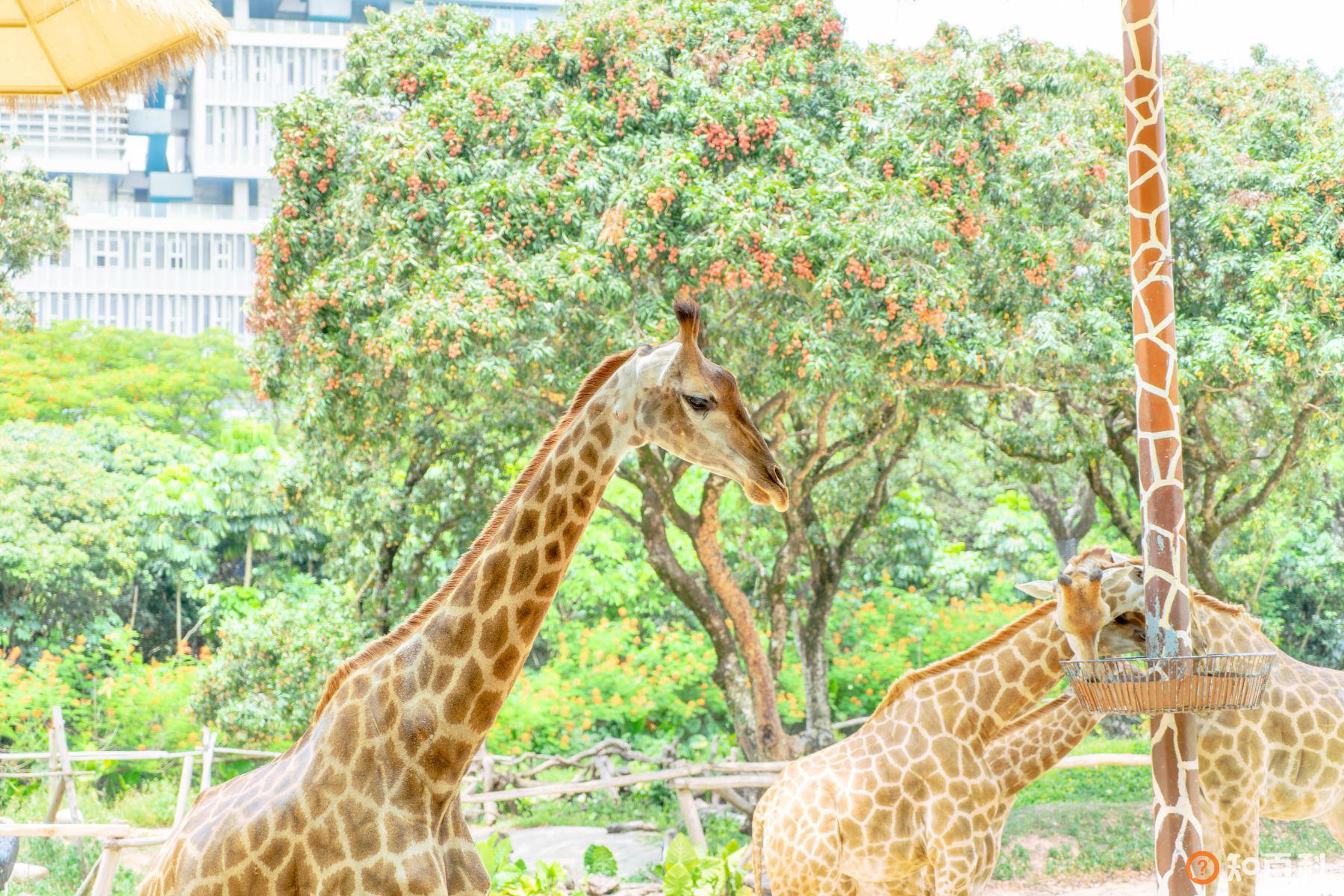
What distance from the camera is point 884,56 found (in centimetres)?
863

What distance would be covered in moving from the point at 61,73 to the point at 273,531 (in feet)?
36.7

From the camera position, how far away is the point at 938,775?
11.8 feet

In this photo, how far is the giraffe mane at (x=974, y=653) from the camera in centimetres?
373

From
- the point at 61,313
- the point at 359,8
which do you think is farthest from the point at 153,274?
the point at 359,8

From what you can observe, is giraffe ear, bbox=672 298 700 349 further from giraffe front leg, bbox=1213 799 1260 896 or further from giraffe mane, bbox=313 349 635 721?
giraffe front leg, bbox=1213 799 1260 896

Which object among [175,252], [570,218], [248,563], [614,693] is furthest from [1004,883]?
[175,252]

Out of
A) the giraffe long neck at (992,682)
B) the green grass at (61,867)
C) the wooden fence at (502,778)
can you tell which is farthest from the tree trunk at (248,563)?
the giraffe long neck at (992,682)

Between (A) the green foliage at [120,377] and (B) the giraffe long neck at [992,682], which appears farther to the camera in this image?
(A) the green foliage at [120,377]

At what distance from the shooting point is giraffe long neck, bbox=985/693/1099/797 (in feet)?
12.2

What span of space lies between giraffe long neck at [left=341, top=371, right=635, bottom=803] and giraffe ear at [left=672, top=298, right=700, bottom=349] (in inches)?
5.9

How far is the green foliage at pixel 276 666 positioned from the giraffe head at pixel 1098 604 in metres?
6.23

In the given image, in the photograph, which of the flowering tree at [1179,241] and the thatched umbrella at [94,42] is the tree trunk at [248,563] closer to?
the flowering tree at [1179,241]

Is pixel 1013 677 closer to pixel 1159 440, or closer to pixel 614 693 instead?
pixel 1159 440

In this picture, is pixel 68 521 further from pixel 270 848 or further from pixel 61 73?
pixel 270 848
